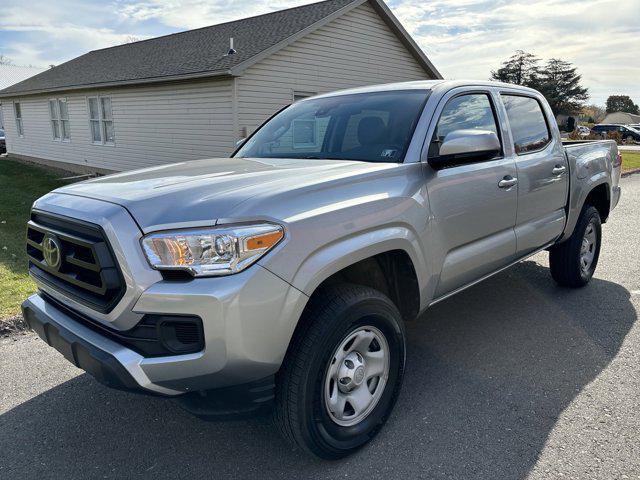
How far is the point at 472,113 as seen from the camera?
3.73m

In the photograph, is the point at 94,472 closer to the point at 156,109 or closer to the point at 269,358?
the point at 269,358

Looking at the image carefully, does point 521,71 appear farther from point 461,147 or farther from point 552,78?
point 461,147

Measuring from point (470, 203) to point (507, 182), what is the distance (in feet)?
1.78

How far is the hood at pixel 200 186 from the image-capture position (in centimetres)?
223

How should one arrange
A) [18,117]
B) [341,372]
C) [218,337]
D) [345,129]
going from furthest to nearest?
[18,117], [345,129], [341,372], [218,337]

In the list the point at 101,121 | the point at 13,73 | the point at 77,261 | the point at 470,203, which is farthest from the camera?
the point at 13,73

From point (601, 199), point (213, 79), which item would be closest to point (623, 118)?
point (213, 79)

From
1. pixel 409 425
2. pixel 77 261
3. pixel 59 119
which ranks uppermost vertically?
pixel 59 119

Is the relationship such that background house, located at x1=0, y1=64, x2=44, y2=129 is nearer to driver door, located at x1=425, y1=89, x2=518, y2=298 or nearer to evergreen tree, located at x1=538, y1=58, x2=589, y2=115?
driver door, located at x1=425, y1=89, x2=518, y2=298

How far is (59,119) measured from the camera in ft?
62.3

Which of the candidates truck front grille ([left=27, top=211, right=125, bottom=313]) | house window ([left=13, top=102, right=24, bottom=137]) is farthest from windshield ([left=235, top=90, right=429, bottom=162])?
house window ([left=13, top=102, right=24, bottom=137])

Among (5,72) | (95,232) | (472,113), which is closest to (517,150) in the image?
(472,113)

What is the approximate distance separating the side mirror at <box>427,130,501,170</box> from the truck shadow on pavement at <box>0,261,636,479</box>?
4.81 feet

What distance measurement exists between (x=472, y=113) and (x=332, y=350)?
217 cm
